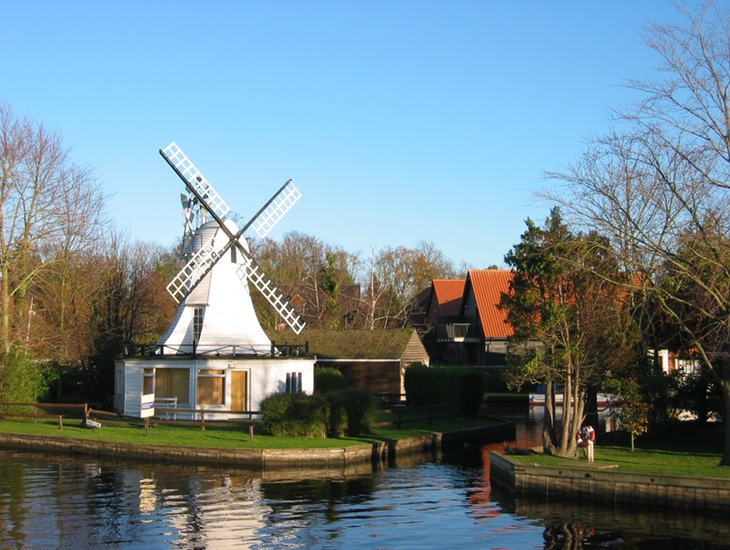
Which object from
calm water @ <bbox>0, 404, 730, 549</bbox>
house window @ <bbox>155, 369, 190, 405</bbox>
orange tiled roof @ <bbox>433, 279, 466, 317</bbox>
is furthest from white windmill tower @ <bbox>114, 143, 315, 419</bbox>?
orange tiled roof @ <bbox>433, 279, 466, 317</bbox>

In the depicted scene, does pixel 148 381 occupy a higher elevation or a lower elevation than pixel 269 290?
lower

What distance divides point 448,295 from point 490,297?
11975 mm

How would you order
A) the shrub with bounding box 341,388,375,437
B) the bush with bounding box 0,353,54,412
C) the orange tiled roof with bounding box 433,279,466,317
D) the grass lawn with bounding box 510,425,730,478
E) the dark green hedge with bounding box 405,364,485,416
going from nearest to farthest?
the grass lawn with bounding box 510,425,730,478
the shrub with bounding box 341,388,375,437
the bush with bounding box 0,353,54,412
the dark green hedge with bounding box 405,364,485,416
the orange tiled roof with bounding box 433,279,466,317

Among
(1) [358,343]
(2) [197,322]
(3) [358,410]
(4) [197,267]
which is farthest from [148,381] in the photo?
(1) [358,343]

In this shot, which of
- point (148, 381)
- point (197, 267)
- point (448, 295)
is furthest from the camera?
point (448, 295)

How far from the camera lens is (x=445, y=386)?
37.0 metres

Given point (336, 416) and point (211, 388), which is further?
point (211, 388)

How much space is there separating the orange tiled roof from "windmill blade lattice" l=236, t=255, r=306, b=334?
113 ft

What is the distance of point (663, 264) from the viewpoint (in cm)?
2000

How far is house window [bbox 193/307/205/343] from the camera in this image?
32750mm

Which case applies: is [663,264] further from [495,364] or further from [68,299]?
[495,364]

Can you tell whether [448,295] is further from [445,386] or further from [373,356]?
[445,386]

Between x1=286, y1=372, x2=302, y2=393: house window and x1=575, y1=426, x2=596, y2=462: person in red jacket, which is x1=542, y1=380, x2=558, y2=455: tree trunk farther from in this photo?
x1=286, y1=372, x2=302, y2=393: house window

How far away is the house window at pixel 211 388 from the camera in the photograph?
103ft
